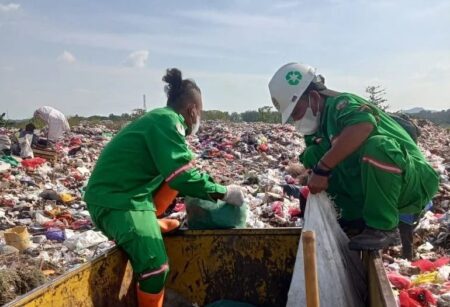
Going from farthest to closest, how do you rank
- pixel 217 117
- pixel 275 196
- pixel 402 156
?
pixel 217 117
pixel 275 196
pixel 402 156

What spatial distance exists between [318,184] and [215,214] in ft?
2.68

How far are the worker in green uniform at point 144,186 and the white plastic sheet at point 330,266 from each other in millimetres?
641

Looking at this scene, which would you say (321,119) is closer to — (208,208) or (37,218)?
(208,208)

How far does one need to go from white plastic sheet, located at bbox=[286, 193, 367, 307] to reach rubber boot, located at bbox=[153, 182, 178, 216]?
912 mm

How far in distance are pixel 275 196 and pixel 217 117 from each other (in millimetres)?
30296

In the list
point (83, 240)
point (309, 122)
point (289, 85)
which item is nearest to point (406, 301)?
point (309, 122)

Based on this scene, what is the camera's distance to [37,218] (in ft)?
21.9

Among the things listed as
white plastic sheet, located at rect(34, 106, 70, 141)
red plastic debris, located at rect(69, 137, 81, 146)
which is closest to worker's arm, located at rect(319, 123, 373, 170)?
white plastic sheet, located at rect(34, 106, 70, 141)

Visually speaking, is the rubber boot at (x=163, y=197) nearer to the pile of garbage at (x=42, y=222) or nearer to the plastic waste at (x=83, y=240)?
the pile of garbage at (x=42, y=222)

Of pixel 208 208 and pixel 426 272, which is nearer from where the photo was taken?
pixel 208 208

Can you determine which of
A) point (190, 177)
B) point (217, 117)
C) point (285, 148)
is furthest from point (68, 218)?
point (217, 117)

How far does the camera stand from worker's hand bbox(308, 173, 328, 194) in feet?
9.46

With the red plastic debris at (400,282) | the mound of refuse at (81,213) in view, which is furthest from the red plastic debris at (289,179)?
the red plastic debris at (400,282)

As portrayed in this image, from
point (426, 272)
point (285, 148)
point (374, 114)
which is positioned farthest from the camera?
point (285, 148)
